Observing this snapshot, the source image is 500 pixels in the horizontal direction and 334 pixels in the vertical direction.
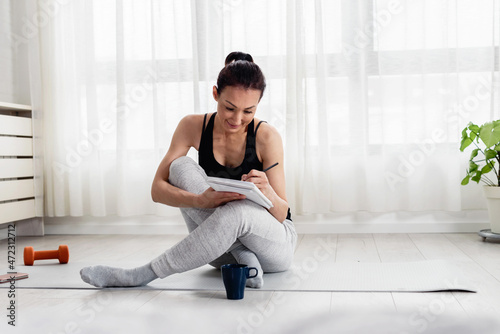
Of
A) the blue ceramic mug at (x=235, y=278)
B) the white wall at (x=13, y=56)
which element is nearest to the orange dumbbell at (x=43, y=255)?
the blue ceramic mug at (x=235, y=278)

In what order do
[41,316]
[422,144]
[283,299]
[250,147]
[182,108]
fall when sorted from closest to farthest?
[41,316] < [283,299] < [250,147] < [422,144] < [182,108]

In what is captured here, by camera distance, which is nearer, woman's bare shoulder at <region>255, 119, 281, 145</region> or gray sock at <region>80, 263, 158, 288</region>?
gray sock at <region>80, 263, 158, 288</region>

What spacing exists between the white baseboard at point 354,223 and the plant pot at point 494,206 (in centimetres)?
33

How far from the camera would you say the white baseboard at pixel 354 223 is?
3.33m

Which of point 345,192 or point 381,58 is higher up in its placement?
point 381,58

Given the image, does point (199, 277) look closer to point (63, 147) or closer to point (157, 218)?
point (157, 218)

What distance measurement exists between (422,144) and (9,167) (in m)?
2.42

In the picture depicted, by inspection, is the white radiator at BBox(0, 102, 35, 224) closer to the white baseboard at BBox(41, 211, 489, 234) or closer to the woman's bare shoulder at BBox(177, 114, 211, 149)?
the white baseboard at BBox(41, 211, 489, 234)

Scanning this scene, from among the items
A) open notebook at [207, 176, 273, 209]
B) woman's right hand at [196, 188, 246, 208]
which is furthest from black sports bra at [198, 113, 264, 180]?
open notebook at [207, 176, 273, 209]

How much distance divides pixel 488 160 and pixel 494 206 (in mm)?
317

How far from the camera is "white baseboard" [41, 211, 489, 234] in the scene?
3328 mm

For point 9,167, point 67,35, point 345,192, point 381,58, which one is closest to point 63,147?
point 9,167

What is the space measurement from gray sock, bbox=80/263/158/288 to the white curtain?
5.31 ft

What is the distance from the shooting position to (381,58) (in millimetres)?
3344
